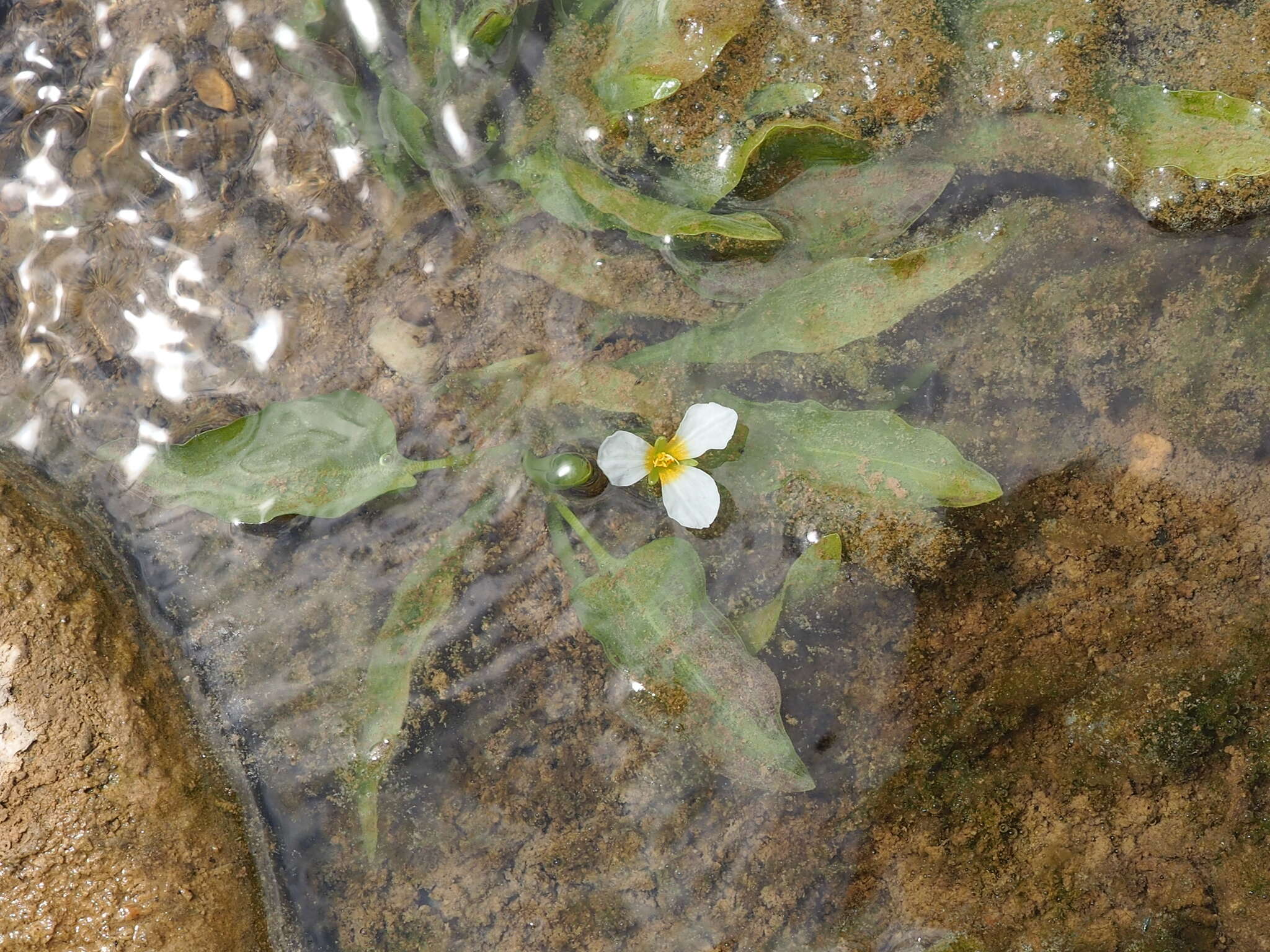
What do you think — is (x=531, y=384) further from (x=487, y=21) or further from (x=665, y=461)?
(x=487, y=21)

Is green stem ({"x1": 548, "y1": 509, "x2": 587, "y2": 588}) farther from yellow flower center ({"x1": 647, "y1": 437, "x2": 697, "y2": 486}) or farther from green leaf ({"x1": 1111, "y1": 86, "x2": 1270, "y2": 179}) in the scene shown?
green leaf ({"x1": 1111, "y1": 86, "x2": 1270, "y2": 179})

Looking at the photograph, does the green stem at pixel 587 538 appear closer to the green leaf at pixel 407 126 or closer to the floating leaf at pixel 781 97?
the green leaf at pixel 407 126

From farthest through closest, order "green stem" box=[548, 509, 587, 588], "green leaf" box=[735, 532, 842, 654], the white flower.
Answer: "green stem" box=[548, 509, 587, 588] < "green leaf" box=[735, 532, 842, 654] < the white flower

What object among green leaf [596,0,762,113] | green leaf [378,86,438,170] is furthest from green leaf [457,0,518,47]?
green leaf [596,0,762,113]

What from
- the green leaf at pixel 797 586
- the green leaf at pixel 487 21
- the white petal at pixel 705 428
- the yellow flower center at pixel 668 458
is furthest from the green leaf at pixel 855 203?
the green leaf at pixel 487 21

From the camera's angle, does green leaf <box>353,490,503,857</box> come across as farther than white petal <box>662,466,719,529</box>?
Yes
